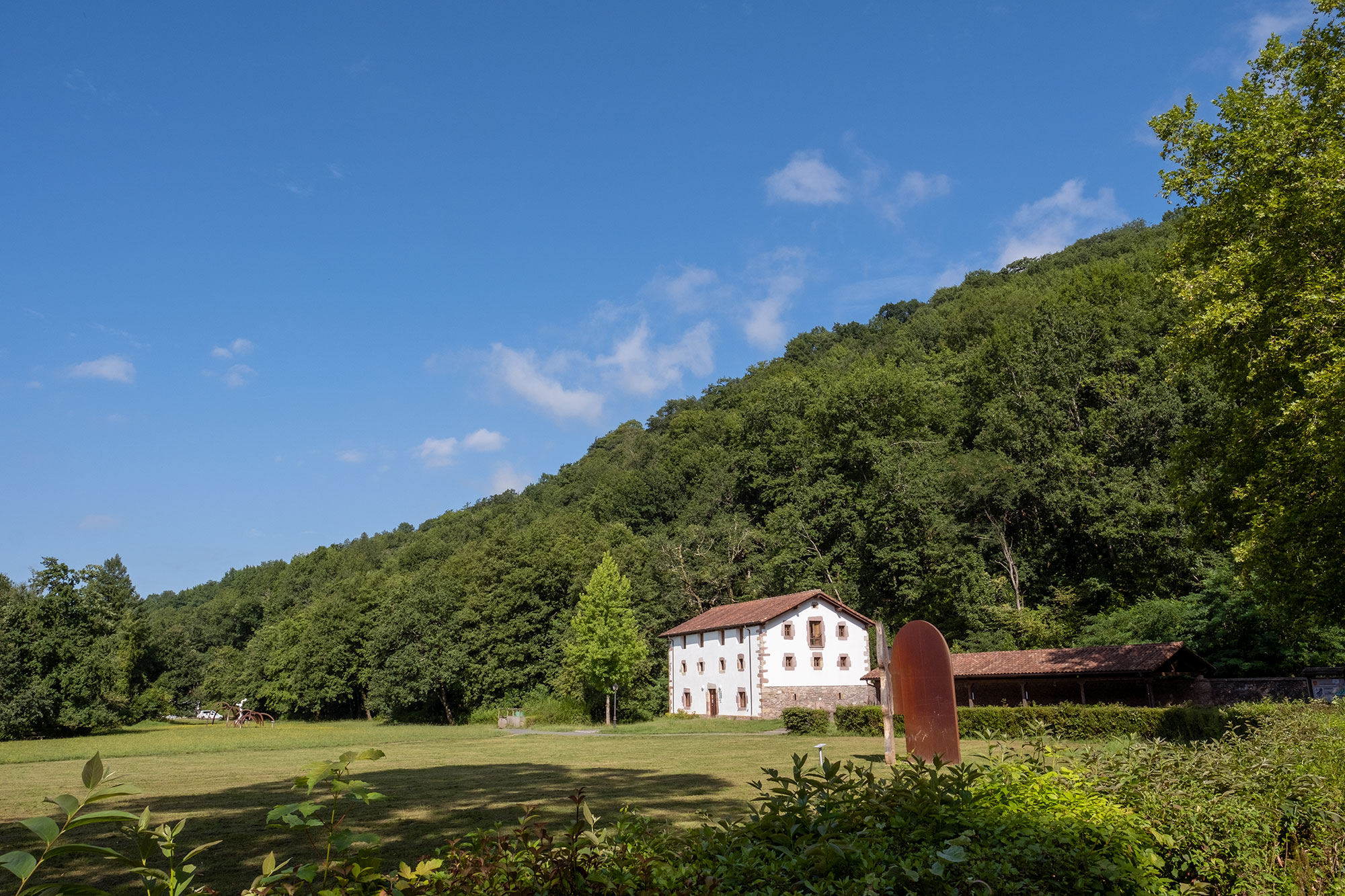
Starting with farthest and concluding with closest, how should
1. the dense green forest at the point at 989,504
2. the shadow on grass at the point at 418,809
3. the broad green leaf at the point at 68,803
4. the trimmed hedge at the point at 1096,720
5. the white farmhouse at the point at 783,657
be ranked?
the white farmhouse at the point at 783,657, the trimmed hedge at the point at 1096,720, the dense green forest at the point at 989,504, the shadow on grass at the point at 418,809, the broad green leaf at the point at 68,803

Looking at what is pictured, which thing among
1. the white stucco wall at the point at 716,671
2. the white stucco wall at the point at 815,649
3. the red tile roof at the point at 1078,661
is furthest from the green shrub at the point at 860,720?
the white stucco wall at the point at 716,671

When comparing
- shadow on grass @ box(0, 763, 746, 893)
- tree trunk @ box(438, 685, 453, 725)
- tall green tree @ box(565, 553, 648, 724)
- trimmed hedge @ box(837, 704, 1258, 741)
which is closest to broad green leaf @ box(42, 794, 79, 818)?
shadow on grass @ box(0, 763, 746, 893)

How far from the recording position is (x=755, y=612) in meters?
52.1

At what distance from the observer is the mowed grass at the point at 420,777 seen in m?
11.8

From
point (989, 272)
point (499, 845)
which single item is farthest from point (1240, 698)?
point (989, 272)

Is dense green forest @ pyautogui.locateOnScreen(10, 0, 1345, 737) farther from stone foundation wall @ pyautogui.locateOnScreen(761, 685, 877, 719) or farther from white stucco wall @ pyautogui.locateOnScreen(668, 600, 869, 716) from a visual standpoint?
stone foundation wall @ pyautogui.locateOnScreen(761, 685, 877, 719)

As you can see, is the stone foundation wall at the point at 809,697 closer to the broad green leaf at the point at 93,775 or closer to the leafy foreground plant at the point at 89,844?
the leafy foreground plant at the point at 89,844

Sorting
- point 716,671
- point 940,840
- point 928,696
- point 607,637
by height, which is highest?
point 940,840

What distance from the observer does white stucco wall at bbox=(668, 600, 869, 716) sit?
49844mm

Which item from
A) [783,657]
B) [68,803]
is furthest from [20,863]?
[783,657]

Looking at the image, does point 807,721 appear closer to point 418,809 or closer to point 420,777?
point 420,777

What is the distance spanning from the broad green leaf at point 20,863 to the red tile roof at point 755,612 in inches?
1948

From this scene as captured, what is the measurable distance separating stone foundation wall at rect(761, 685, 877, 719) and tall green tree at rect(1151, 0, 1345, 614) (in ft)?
96.6

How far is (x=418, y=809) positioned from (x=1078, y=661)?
3104 centimetres
